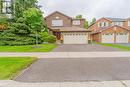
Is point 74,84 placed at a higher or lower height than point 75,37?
lower

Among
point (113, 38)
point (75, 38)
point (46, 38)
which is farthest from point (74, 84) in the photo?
point (113, 38)

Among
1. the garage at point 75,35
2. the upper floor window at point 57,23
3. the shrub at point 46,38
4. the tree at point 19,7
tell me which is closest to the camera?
the tree at point 19,7

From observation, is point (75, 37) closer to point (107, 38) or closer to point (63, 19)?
point (107, 38)

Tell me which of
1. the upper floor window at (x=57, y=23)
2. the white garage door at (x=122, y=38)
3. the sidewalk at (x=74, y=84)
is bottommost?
the sidewalk at (x=74, y=84)

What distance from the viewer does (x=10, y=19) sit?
37.2 meters

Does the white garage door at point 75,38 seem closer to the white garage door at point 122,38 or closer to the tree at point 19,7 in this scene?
the white garage door at point 122,38

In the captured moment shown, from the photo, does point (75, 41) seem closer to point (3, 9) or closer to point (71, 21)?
point (71, 21)

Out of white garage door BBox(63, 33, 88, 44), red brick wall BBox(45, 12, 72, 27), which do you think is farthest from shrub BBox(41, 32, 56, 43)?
red brick wall BBox(45, 12, 72, 27)

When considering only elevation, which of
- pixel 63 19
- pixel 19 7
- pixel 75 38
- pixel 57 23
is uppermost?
pixel 19 7

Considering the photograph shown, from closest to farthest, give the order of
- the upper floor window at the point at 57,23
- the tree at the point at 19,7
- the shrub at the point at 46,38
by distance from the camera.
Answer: the tree at the point at 19,7, the shrub at the point at 46,38, the upper floor window at the point at 57,23

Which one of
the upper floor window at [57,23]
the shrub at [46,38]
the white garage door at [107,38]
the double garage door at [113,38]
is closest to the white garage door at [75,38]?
the shrub at [46,38]

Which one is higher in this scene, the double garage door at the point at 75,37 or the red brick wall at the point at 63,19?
the red brick wall at the point at 63,19

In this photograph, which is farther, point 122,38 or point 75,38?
point 122,38

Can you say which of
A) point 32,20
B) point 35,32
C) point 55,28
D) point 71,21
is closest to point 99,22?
point 71,21
